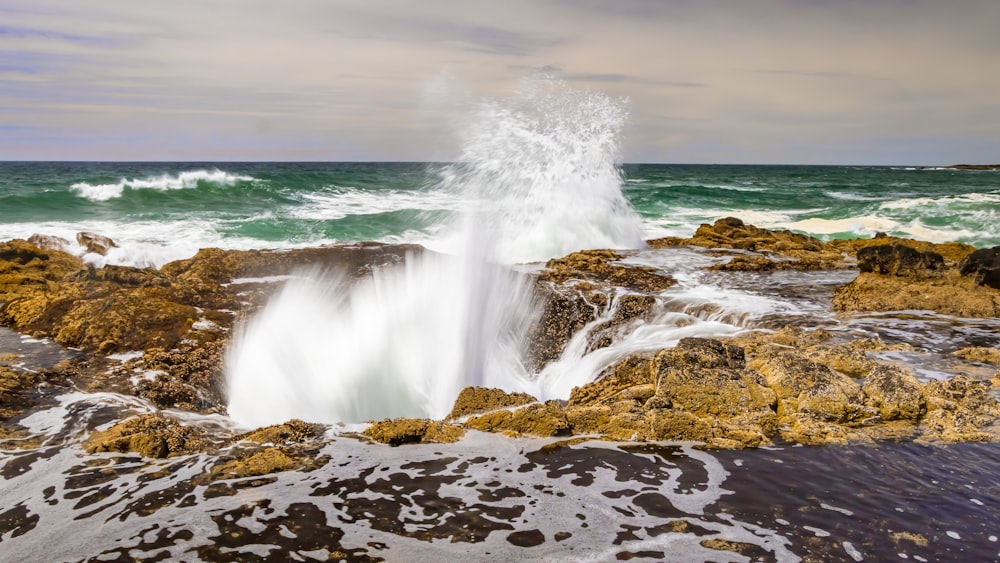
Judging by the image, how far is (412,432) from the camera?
4.34 meters

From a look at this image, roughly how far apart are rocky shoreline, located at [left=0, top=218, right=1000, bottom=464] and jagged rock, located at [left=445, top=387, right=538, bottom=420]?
1 cm

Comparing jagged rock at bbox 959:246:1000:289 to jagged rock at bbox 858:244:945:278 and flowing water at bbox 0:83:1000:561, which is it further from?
flowing water at bbox 0:83:1000:561

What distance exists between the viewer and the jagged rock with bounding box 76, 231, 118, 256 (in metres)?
10.7

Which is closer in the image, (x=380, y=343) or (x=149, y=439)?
(x=149, y=439)

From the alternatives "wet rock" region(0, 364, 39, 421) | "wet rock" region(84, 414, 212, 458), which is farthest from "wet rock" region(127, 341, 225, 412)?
"wet rock" region(0, 364, 39, 421)

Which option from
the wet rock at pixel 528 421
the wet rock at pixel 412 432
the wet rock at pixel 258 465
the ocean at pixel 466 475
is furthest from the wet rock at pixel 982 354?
the wet rock at pixel 258 465

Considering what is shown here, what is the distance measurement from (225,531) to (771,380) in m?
3.80

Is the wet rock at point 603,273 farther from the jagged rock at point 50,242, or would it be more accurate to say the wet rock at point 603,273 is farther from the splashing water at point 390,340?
the jagged rock at point 50,242

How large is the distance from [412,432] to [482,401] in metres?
0.75

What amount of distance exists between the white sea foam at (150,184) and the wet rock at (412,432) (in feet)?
82.7

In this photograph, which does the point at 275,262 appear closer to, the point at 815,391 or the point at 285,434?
the point at 285,434

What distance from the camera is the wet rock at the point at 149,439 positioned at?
403cm

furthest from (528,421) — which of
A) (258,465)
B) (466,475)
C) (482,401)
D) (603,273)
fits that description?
(603,273)

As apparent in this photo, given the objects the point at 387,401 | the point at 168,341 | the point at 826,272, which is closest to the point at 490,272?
the point at 387,401
